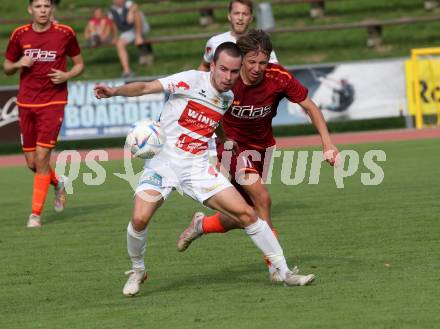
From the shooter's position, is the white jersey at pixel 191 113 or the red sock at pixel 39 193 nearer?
the white jersey at pixel 191 113

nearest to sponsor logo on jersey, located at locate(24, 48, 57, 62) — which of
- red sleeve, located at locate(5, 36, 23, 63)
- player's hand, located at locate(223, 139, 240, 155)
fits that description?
red sleeve, located at locate(5, 36, 23, 63)

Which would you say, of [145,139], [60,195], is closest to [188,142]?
[145,139]

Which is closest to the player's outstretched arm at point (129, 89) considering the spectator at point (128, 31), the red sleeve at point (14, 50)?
the red sleeve at point (14, 50)

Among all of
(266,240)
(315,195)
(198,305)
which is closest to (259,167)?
(266,240)

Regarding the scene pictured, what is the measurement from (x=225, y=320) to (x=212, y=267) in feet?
6.99

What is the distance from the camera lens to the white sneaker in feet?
24.7

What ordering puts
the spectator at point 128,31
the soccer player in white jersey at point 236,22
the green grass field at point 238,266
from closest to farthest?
the green grass field at point 238,266
the soccer player in white jersey at point 236,22
the spectator at point 128,31

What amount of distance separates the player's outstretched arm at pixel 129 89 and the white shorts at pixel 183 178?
0.53m

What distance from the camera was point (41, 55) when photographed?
11664 millimetres

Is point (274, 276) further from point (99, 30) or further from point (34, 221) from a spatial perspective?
point (99, 30)

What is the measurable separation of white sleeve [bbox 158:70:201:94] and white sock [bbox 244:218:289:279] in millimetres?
1086

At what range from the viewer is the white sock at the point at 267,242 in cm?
753

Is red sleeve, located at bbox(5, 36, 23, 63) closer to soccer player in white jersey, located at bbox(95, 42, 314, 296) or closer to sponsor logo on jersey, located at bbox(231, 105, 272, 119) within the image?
sponsor logo on jersey, located at bbox(231, 105, 272, 119)

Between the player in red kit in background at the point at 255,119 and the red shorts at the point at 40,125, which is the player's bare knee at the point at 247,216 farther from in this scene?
the red shorts at the point at 40,125
